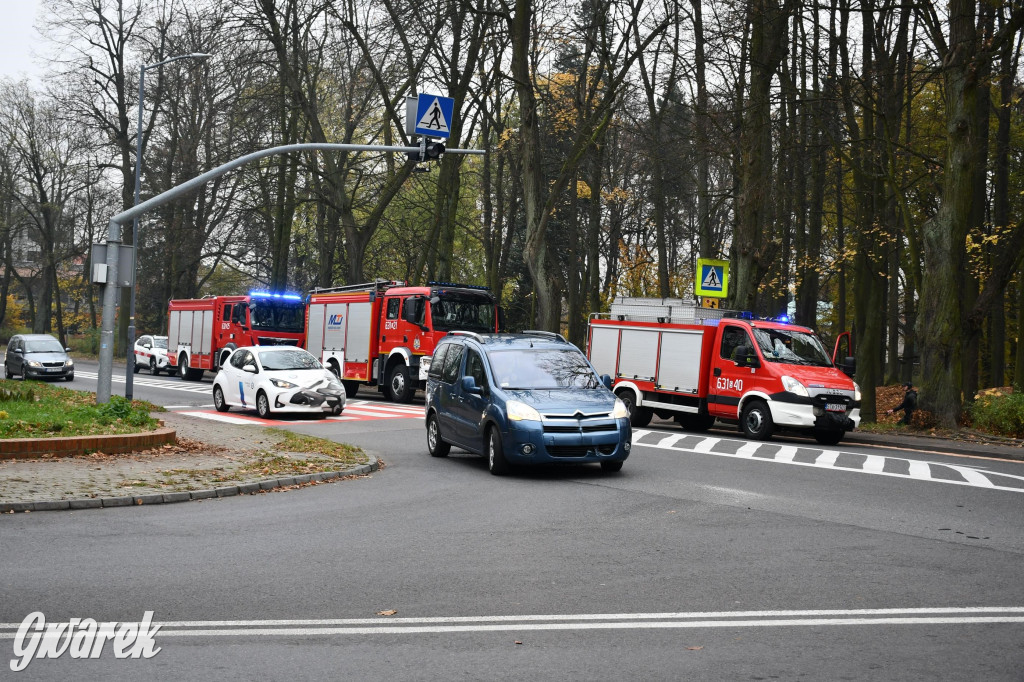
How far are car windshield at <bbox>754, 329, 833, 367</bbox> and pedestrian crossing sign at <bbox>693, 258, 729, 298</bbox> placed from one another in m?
2.56

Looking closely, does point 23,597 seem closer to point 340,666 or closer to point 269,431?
point 340,666

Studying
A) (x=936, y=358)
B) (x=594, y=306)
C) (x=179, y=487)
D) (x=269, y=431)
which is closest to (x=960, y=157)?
(x=936, y=358)

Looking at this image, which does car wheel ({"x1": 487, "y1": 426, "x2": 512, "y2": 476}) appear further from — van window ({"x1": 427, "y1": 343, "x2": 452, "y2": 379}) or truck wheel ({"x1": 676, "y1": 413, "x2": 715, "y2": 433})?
truck wheel ({"x1": 676, "y1": 413, "x2": 715, "y2": 433})

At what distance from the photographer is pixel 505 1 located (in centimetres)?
2936

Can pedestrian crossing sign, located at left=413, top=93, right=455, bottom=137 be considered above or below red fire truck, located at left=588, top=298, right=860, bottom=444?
above

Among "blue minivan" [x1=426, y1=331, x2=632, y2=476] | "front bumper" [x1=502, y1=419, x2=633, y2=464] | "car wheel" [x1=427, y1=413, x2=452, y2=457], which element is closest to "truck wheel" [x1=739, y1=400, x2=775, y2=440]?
"blue minivan" [x1=426, y1=331, x2=632, y2=476]

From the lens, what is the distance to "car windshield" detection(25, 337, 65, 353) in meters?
37.2

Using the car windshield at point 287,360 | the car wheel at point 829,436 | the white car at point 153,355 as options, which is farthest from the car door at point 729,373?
the white car at point 153,355

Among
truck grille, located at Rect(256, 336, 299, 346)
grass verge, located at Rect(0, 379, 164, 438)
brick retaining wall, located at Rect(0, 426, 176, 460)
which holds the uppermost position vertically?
truck grille, located at Rect(256, 336, 299, 346)

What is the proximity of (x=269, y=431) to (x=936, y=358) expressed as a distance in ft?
43.3

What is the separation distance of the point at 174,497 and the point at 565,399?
16.5ft

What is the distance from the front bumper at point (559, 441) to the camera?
43.3 ft

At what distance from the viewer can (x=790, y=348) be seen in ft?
69.6

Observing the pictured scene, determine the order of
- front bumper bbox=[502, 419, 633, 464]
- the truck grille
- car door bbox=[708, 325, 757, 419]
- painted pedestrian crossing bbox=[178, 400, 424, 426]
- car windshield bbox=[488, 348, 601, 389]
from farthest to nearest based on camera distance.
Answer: the truck grille < painted pedestrian crossing bbox=[178, 400, 424, 426] < car door bbox=[708, 325, 757, 419] < car windshield bbox=[488, 348, 601, 389] < front bumper bbox=[502, 419, 633, 464]
